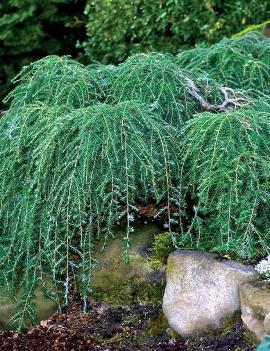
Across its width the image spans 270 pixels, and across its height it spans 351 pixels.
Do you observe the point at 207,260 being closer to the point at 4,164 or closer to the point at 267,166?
the point at 267,166

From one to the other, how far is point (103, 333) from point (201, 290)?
46 cm

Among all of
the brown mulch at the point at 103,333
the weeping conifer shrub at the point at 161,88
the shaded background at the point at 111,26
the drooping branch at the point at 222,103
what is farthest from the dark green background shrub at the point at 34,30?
the brown mulch at the point at 103,333

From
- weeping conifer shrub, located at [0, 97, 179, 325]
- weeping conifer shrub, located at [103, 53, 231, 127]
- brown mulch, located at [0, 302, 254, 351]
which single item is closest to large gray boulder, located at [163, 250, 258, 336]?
brown mulch, located at [0, 302, 254, 351]

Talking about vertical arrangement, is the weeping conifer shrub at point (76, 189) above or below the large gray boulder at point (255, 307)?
above

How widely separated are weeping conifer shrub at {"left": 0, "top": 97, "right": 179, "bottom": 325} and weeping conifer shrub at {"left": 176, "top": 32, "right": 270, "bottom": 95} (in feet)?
2.41

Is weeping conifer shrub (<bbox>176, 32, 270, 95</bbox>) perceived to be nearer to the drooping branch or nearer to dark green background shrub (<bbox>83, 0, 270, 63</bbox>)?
the drooping branch

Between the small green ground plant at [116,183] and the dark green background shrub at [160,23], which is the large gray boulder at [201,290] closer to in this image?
the small green ground plant at [116,183]

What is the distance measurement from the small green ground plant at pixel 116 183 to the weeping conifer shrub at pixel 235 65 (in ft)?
1.49

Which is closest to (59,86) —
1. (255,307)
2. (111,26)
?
(255,307)

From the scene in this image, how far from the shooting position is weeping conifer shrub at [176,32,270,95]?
12.8 ft

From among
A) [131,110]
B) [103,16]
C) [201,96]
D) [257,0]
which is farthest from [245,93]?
[103,16]

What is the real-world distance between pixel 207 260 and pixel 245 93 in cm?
108

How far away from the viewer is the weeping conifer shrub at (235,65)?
3.89 m

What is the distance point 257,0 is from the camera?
19.7 ft
